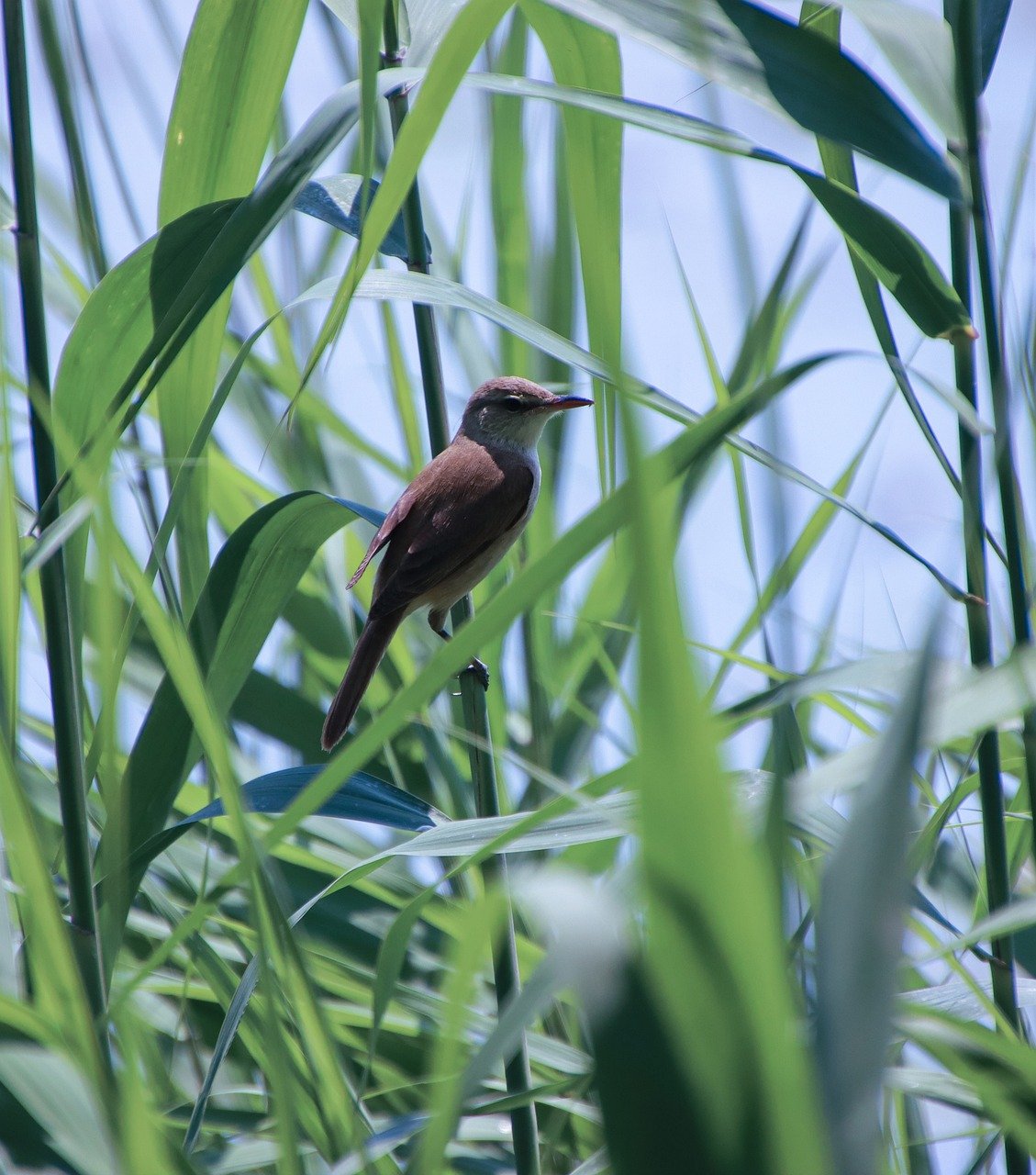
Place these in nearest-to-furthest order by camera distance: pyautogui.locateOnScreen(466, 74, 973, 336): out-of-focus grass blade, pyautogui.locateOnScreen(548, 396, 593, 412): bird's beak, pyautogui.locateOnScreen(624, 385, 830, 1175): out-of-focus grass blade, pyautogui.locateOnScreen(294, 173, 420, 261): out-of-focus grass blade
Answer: pyautogui.locateOnScreen(624, 385, 830, 1175): out-of-focus grass blade < pyautogui.locateOnScreen(466, 74, 973, 336): out-of-focus grass blade < pyautogui.locateOnScreen(294, 173, 420, 261): out-of-focus grass blade < pyautogui.locateOnScreen(548, 396, 593, 412): bird's beak

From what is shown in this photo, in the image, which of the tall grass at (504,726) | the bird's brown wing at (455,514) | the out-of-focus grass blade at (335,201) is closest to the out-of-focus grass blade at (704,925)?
the tall grass at (504,726)

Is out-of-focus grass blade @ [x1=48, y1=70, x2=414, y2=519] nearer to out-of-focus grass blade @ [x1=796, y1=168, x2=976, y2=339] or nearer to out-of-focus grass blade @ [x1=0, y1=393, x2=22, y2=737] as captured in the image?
out-of-focus grass blade @ [x1=0, y1=393, x2=22, y2=737]

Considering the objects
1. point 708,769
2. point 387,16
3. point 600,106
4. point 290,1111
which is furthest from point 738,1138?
point 387,16

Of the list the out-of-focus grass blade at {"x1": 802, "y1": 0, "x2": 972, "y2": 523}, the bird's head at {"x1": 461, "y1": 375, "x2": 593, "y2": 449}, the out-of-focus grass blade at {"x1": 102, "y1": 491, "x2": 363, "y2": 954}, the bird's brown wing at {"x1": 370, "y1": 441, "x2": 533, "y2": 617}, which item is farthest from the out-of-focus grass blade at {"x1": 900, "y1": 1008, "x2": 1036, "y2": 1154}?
the bird's head at {"x1": 461, "y1": 375, "x2": 593, "y2": 449}

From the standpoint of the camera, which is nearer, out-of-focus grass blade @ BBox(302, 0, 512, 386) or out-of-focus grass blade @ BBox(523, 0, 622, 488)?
out-of-focus grass blade @ BBox(302, 0, 512, 386)

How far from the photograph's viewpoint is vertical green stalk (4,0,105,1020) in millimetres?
A: 764

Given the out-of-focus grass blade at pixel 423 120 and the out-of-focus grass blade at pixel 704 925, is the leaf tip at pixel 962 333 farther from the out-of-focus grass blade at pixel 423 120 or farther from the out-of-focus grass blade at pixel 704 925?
the out-of-focus grass blade at pixel 704 925

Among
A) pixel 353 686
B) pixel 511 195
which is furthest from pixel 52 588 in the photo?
pixel 511 195

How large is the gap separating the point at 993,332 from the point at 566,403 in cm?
123

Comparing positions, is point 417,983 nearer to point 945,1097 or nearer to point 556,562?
point 945,1097

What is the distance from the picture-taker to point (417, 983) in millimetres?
1335

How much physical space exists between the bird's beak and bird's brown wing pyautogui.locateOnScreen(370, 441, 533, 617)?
0.13 metres

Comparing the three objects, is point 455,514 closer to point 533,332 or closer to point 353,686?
point 353,686

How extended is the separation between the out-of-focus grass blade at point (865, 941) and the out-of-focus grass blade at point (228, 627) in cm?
52
